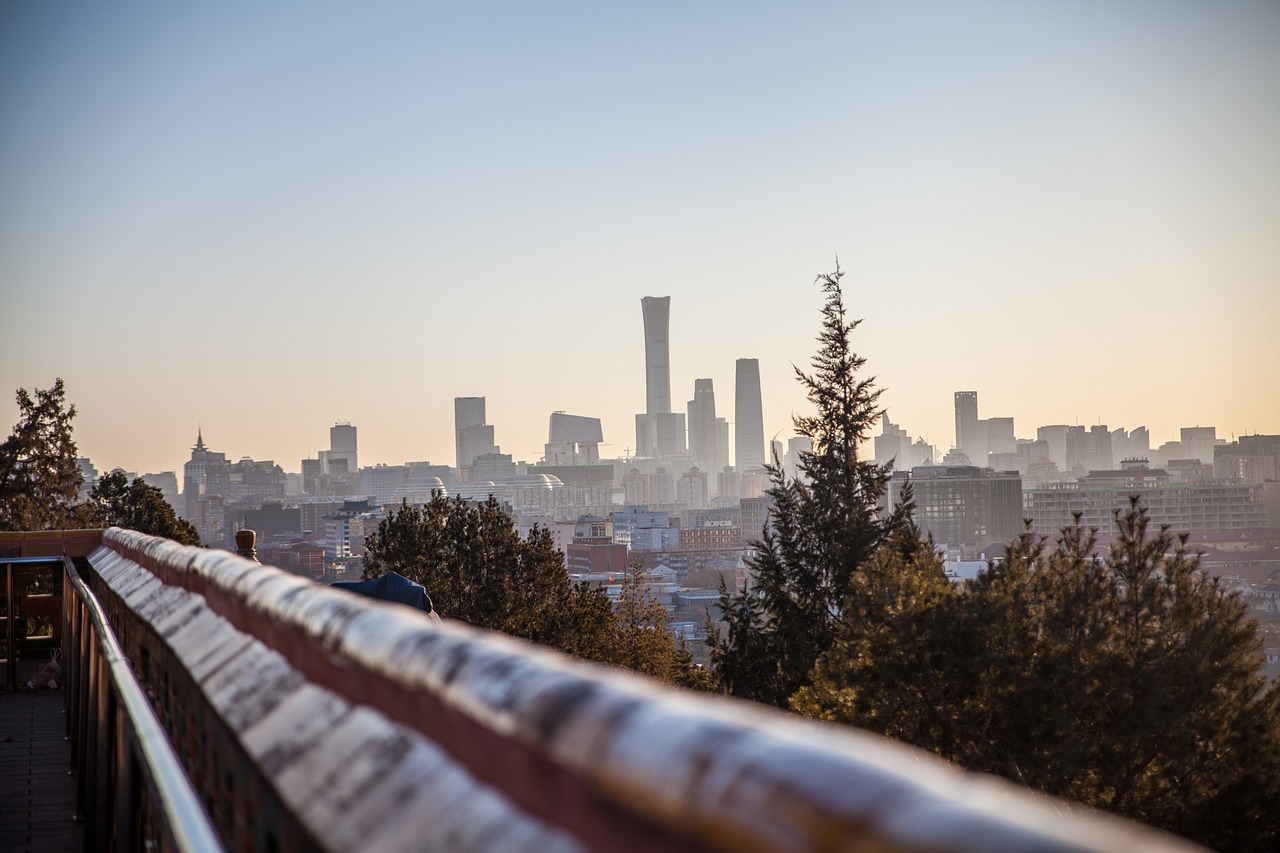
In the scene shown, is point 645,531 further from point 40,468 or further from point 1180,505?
point 40,468

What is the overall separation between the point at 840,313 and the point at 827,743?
75.2 ft

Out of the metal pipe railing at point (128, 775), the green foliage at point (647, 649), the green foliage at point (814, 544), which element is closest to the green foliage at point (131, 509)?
the green foliage at point (647, 649)

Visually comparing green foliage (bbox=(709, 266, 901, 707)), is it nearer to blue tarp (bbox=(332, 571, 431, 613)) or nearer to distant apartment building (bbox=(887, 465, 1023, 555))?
blue tarp (bbox=(332, 571, 431, 613))

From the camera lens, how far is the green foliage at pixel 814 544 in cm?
2031

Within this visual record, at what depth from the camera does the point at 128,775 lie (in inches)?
86.2

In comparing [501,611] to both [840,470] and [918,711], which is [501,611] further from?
[918,711]

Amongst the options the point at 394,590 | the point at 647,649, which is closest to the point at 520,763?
the point at 394,590

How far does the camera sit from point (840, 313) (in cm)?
2319

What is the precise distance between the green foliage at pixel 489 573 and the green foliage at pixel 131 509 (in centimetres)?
741

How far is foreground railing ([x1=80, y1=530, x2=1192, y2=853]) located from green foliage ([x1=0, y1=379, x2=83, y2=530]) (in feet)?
114

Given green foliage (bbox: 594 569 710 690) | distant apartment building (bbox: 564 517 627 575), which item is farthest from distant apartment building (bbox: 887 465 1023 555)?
green foliage (bbox: 594 569 710 690)

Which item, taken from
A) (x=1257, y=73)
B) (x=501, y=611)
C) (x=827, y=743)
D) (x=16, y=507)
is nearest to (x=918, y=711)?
(x=827, y=743)

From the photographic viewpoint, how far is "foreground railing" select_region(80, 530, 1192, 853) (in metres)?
0.63

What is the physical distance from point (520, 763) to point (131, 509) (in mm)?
35902
